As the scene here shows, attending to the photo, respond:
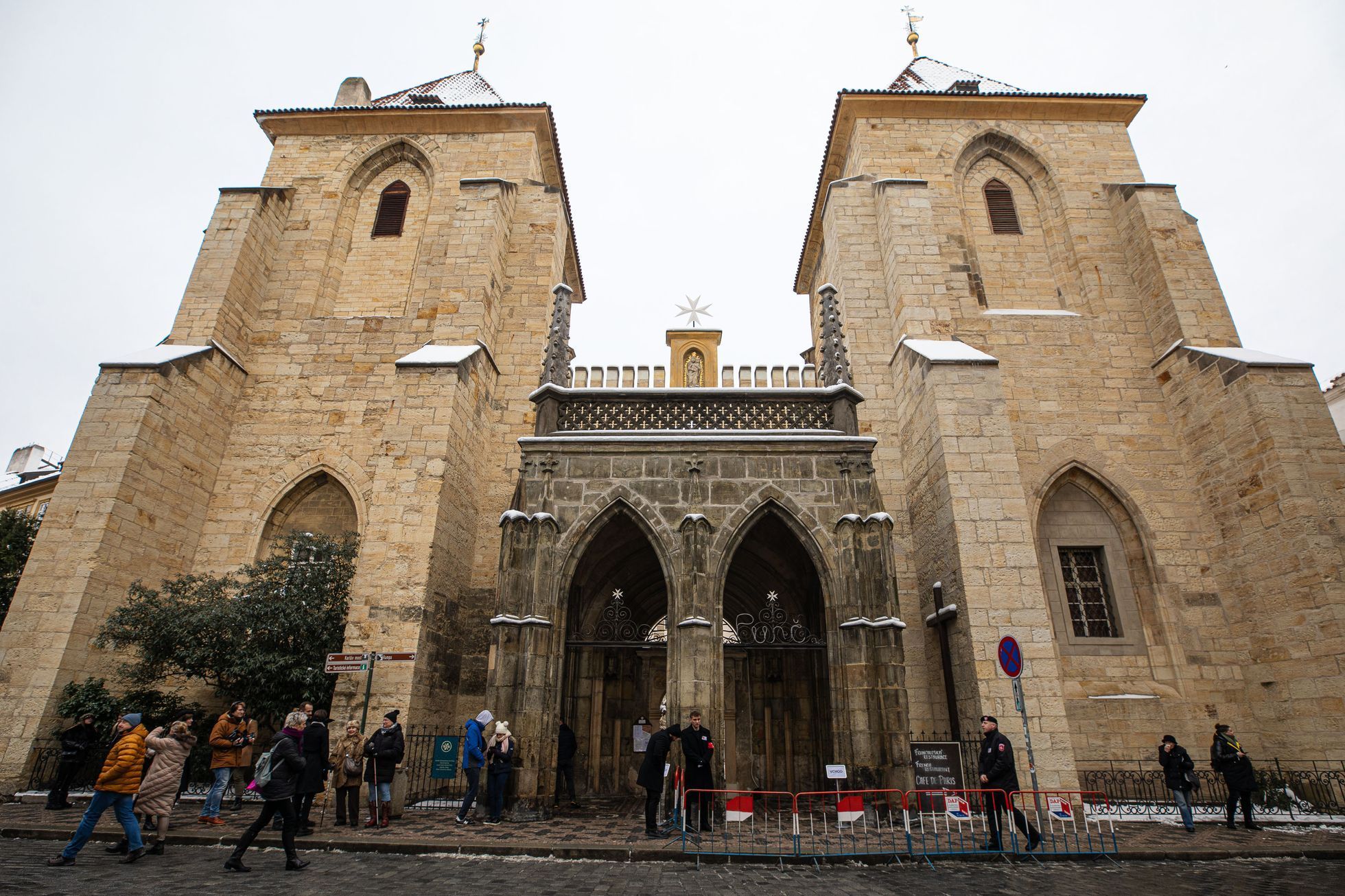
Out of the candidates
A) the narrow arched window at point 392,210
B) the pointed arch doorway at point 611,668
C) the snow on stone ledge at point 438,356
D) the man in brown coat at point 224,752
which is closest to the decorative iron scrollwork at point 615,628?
the pointed arch doorway at point 611,668

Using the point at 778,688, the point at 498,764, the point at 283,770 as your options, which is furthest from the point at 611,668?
the point at 283,770

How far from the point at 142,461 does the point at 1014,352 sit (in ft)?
55.7

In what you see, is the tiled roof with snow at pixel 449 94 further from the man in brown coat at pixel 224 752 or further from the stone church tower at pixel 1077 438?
the man in brown coat at pixel 224 752

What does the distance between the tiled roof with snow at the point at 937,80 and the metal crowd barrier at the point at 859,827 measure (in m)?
17.3

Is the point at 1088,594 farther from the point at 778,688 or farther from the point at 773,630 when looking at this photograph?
the point at 773,630

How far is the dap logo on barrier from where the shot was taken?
7.74 metres

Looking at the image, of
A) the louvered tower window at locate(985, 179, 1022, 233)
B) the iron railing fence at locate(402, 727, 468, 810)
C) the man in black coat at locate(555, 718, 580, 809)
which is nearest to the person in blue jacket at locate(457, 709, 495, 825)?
the iron railing fence at locate(402, 727, 468, 810)

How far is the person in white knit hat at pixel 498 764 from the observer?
8.84 metres

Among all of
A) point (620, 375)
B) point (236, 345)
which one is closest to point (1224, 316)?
point (620, 375)

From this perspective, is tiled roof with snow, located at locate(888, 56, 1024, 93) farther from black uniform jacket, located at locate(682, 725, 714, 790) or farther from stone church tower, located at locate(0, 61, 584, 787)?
black uniform jacket, located at locate(682, 725, 714, 790)

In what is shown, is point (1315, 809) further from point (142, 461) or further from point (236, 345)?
point (236, 345)

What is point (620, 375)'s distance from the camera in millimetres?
14047

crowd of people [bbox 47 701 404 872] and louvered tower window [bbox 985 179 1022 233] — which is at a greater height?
louvered tower window [bbox 985 179 1022 233]

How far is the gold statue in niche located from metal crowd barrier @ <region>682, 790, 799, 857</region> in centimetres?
1248
